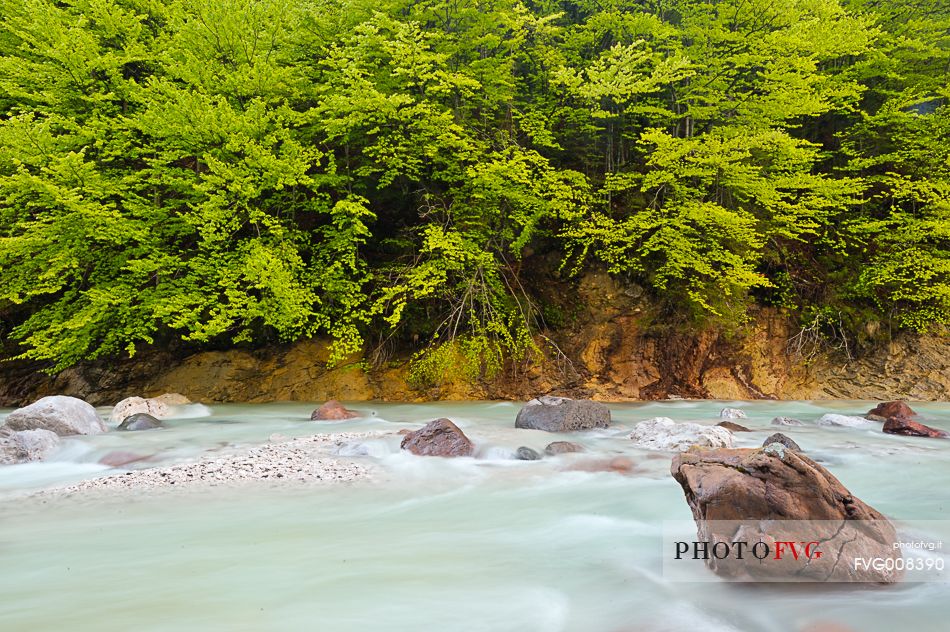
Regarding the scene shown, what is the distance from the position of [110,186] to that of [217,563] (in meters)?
8.64

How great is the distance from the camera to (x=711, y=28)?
11.6m

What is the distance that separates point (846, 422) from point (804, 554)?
651cm

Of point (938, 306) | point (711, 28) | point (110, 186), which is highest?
point (711, 28)

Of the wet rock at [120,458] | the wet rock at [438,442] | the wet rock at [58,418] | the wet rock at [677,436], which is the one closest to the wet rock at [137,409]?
the wet rock at [58,418]

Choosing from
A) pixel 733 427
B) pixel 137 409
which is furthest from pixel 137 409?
pixel 733 427

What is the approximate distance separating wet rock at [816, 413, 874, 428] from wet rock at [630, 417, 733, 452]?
282 centimetres

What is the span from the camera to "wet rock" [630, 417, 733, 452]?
5863mm

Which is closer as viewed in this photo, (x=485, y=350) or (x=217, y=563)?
(x=217, y=563)

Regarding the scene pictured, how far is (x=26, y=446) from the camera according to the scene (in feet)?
18.3

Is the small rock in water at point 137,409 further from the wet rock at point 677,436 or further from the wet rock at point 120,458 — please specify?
the wet rock at point 677,436

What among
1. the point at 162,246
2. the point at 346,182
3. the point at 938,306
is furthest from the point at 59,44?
the point at 938,306

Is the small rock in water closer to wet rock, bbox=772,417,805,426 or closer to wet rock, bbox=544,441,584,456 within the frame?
wet rock, bbox=544,441,584,456

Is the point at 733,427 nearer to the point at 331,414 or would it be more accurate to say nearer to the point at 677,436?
the point at 677,436

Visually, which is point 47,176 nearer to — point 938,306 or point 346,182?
point 346,182
